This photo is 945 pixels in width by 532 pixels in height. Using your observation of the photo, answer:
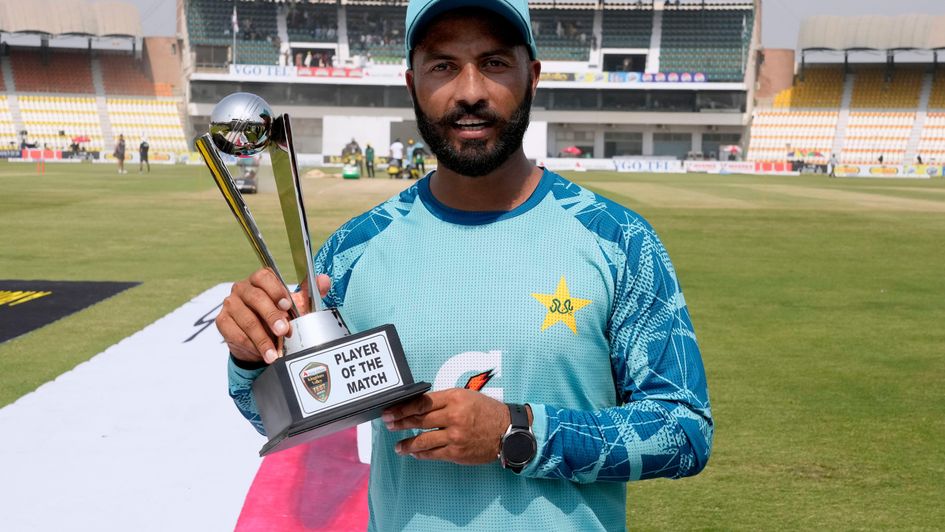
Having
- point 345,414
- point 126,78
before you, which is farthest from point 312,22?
point 345,414

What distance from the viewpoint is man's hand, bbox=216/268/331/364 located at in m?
1.51

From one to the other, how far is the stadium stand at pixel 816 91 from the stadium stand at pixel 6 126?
45.1 meters

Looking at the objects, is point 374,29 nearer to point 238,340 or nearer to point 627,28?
point 627,28

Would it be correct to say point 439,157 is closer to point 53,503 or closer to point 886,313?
point 53,503

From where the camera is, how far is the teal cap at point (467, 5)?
169cm

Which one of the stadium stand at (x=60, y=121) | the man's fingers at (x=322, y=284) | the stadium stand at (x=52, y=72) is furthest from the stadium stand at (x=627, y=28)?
the man's fingers at (x=322, y=284)

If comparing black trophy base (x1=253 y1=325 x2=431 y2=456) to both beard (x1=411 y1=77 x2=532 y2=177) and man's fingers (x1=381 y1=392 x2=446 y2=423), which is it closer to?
man's fingers (x1=381 y1=392 x2=446 y2=423)

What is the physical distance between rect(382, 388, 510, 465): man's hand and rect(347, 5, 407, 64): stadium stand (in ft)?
204

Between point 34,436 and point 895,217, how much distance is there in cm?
1979

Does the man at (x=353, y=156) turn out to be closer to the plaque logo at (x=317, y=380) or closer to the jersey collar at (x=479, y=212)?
the jersey collar at (x=479, y=212)

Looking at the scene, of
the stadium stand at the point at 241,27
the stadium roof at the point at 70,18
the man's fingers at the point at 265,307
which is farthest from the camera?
the stadium stand at the point at 241,27

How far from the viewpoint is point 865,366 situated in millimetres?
7316

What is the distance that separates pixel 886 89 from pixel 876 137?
474cm

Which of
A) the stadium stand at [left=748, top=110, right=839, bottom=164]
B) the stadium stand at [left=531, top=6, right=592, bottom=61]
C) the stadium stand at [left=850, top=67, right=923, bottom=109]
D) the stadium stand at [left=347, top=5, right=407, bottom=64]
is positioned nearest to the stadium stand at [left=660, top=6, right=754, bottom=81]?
the stadium stand at [left=531, top=6, right=592, bottom=61]
